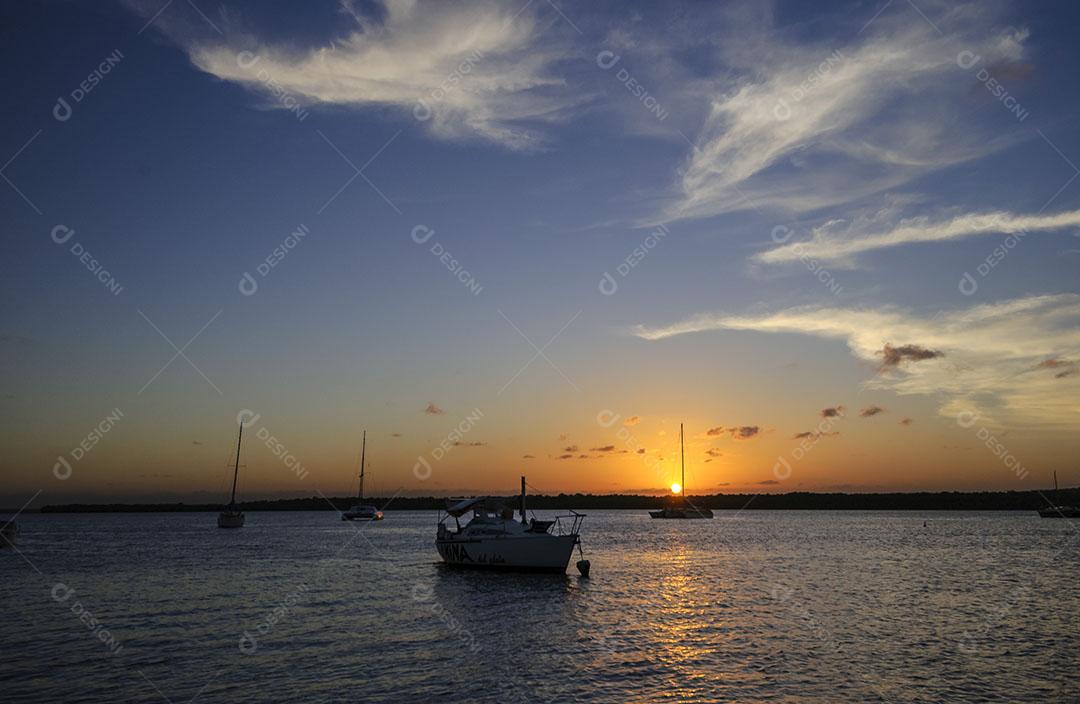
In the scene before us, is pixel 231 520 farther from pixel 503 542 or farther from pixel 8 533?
pixel 503 542

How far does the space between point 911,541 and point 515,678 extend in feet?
263

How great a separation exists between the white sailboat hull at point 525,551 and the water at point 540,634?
1086 mm

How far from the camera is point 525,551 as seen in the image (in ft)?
142

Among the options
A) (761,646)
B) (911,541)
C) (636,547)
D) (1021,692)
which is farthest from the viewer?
(911,541)

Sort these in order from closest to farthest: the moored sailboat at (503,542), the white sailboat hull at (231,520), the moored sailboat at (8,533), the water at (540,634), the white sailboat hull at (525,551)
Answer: the water at (540,634) < the white sailboat hull at (525,551) < the moored sailboat at (503,542) < the moored sailboat at (8,533) < the white sailboat hull at (231,520)

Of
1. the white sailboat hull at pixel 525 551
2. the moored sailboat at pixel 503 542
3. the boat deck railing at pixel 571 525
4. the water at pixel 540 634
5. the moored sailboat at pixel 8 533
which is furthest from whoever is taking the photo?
the moored sailboat at pixel 8 533

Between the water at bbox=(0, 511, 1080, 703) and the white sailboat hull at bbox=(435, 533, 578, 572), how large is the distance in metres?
1.09

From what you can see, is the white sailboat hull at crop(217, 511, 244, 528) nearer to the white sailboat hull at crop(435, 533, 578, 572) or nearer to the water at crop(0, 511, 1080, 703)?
the water at crop(0, 511, 1080, 703)

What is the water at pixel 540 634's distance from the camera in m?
19.3

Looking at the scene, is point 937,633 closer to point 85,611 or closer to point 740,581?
point 740,581

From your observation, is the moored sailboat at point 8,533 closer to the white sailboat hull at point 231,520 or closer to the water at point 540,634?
the water at point 540,634

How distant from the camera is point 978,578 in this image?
4528 cm

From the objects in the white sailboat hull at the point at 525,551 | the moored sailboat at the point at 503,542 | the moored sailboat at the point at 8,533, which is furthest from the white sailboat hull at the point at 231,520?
the white sailboat hull at the point at 525,551

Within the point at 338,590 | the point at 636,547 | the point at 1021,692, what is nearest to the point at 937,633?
the point at 1021,692
